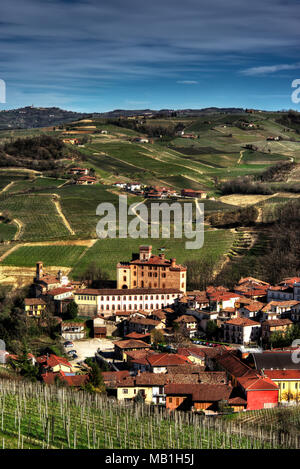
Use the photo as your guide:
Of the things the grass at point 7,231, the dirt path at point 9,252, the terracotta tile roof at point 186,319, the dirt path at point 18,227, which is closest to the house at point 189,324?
the terracotta tile roof at point 186,319

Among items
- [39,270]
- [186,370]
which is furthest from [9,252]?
[186,370]

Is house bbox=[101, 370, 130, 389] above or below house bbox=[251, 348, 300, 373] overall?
below

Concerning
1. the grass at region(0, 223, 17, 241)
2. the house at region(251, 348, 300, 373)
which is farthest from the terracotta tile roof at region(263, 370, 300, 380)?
the grass at region(0, 223, 17, 241)

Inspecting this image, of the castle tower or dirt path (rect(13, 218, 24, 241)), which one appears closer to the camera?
the castle tower

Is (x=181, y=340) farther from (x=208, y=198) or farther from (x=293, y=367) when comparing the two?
(x=208, y=198)

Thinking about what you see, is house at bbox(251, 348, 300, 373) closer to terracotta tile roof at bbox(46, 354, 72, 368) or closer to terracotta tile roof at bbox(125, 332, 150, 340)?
terracotta tile roof at bbox(125, 332, 150, 340)
